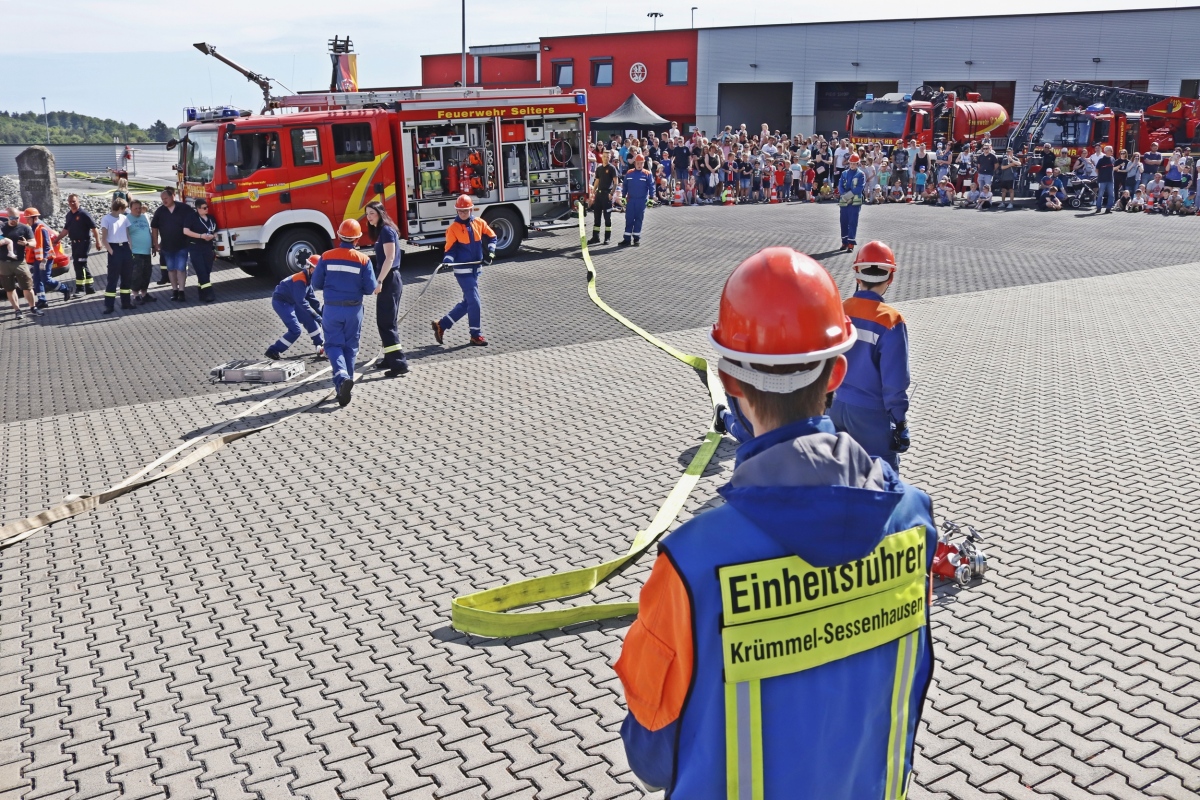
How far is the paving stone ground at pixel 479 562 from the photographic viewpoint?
13.9 feet

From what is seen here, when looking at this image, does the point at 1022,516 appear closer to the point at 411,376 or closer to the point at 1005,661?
the point at 1005,661

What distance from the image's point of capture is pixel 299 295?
11.4 m

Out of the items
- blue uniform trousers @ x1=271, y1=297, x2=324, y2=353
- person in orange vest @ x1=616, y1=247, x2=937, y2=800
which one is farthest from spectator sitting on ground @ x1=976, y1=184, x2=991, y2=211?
person in orange vest @ x1=616, y1=247, x2=937, y2=800

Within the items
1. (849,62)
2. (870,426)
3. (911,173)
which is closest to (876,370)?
(870,426)

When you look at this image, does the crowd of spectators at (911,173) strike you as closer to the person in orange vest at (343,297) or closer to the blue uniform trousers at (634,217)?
the blue uniform trousers at (634,217)

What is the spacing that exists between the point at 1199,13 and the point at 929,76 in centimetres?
1005

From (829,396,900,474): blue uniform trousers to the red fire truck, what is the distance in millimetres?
12761

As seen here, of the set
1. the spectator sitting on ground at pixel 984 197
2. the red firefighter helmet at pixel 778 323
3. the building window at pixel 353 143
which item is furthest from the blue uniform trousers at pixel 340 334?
the spectator sitting on ground at pixel 984 197

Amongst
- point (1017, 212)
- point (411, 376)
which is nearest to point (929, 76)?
point (1017, 212)

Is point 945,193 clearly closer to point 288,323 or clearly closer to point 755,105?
point 288,323

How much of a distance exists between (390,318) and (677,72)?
4031 centimetres

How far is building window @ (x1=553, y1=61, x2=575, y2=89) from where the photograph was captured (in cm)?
5031

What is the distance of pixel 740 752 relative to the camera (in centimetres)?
188

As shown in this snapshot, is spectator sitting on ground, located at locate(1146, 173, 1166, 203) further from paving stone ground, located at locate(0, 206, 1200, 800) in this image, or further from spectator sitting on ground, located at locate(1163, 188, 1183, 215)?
paving stone ground, located at locate(0, 206, 1200, 800)
